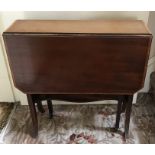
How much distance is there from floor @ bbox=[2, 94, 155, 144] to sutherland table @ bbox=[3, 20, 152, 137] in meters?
0.47

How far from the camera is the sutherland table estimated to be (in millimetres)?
1087

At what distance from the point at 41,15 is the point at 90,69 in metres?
0.54

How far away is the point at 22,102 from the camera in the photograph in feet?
6.11

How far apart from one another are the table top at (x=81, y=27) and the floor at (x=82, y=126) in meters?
0.82

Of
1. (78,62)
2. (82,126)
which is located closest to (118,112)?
(82,126)

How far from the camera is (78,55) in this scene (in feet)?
3.72

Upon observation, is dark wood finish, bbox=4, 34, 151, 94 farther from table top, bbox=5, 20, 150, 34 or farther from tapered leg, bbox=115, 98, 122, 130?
tapered leg, bbox=115, 98, 122, 130

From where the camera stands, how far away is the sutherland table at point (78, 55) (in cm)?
109

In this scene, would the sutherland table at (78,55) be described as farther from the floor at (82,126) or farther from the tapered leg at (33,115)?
the floor at (82,126)

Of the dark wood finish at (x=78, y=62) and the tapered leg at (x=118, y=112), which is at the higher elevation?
the dark wood finish at (x=78, y=62)

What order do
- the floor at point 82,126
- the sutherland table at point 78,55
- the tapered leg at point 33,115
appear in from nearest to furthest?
1. the sutherland table at point 78,55
2. the tapered leg at point 33,115
3. the floor at point 82,126

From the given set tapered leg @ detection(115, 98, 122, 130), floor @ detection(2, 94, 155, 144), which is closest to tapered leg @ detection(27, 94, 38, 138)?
floor @ detection(2, 94, 155, 144)

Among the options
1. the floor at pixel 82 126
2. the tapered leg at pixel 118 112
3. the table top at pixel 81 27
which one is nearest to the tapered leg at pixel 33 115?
the floor at pixel 82 126
